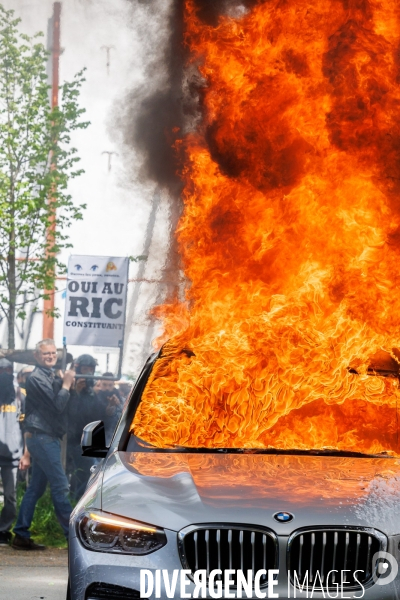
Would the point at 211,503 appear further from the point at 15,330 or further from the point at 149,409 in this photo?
the point at 15,330

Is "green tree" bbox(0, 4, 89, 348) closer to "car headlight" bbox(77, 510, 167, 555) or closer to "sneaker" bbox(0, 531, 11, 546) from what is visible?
"sneaker" bbox(0, 531, 11, 546)

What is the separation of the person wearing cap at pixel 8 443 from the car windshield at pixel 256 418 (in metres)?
6.26

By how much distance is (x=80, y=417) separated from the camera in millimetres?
12156

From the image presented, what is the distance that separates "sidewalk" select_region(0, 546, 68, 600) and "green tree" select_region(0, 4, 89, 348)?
20.0ft

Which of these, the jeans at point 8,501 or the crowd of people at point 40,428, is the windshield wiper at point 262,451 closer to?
the crowd of people at point 40,428

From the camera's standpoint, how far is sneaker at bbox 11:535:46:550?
10914 mm

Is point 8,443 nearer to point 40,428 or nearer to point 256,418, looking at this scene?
point 40,428

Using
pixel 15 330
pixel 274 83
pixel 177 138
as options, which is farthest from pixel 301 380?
pixel 15 330

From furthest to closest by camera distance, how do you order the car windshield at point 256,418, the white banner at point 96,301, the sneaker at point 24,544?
the white banner at point 96,301, the sneaker at point 24,544, the car windshield at point 256,418

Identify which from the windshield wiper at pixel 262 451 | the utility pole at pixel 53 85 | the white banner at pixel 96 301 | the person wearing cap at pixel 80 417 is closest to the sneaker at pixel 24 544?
the person wearing cap at pixel 80 417

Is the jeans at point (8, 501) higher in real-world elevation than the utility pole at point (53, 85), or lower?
lower

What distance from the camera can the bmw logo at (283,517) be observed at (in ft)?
13.4

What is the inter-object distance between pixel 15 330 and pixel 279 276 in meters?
9.87

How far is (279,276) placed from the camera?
7637 mm
